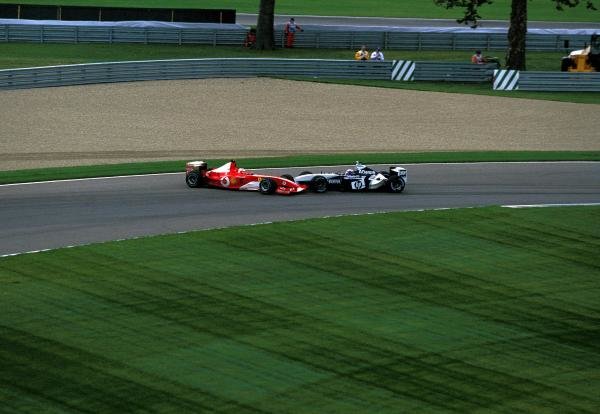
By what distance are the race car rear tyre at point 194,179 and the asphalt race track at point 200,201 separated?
0.69ft

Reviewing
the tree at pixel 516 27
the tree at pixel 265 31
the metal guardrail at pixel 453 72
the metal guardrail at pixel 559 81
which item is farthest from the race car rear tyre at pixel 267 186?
the tree at pixel 265 31

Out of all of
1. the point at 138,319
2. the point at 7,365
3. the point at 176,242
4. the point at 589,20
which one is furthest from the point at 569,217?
the point at 589,20

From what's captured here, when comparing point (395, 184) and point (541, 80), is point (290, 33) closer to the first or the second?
point (541, 80)

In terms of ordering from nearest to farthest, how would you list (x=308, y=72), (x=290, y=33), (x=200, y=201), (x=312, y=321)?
(x=312, y=321), (x=200, y=201), (x=308, y=72), (x=290, y=33)

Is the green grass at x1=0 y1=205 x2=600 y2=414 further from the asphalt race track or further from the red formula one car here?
the red formula one car

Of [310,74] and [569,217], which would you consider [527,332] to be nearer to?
[569,217]

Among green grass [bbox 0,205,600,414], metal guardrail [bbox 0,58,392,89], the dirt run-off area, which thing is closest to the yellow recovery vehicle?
the dirt run-off area

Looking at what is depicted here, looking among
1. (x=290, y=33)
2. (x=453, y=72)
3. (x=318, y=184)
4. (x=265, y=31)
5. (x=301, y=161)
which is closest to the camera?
(x=318, y=184)

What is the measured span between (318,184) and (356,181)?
96cm

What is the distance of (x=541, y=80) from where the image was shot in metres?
52.0

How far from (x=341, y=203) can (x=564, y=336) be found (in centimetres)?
1025

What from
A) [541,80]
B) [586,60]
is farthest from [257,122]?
[586,60]

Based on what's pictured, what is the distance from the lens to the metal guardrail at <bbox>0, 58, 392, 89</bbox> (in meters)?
48.1

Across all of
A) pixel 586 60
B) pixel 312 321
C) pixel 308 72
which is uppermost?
pixel 586 60
